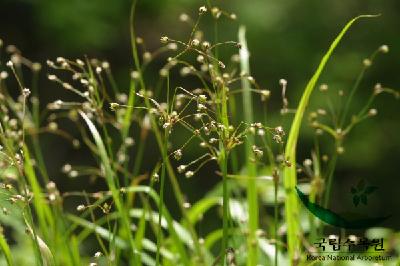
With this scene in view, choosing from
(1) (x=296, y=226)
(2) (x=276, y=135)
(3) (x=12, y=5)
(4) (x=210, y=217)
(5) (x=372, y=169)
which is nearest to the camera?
(2) (x=276, y=135)

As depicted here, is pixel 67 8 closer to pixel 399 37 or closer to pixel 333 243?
pixel 399 37

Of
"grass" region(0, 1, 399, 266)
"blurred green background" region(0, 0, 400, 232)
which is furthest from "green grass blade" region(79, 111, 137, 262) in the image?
"blurred green background" region(0, 0, 400, 232)

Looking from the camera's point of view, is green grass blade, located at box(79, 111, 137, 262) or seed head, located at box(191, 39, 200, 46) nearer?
seed head, located at box(191, 39, 200, 46)

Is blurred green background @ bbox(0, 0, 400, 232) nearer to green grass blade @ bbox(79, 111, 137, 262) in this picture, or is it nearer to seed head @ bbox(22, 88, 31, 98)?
green grass blade @ bbox(79, 111, 137, 262)

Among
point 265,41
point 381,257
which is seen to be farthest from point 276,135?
point 265,41

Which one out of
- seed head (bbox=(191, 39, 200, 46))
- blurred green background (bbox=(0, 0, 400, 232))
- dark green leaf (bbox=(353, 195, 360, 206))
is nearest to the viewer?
seed head (bbox=(191, 39, 200, 46))

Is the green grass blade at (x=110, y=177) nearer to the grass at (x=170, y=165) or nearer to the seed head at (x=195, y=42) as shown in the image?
the grass at (x=170, y=165)

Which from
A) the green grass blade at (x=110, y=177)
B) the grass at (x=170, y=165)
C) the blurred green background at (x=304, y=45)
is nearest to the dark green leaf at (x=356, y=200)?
the grass at (x=170, y=165)

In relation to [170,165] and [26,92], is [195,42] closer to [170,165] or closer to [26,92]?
[26,92]
